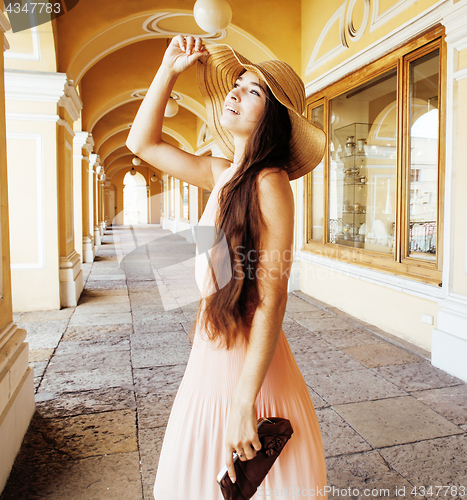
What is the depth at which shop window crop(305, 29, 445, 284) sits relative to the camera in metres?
3.81

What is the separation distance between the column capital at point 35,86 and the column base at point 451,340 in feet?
16.1

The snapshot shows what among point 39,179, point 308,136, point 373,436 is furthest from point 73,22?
point 373,436

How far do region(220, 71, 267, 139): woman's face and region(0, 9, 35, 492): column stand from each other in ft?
5.35

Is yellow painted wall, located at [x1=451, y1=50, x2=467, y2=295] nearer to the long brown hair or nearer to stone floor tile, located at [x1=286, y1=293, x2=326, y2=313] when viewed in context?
stone floor tile, located at [x1=286, y1=293, x2=326, y2=313]

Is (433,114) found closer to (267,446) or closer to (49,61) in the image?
(267,446)

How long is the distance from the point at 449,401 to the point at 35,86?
544cm

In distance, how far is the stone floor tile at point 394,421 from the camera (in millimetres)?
2387

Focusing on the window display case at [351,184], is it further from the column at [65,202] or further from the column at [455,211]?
the column at [65,202]

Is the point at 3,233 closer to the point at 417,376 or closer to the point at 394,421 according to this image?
the point at 394,421

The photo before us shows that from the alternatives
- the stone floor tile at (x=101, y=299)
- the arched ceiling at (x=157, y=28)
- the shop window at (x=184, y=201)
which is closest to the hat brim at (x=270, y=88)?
the arched ceiling at (x=157, y=28)

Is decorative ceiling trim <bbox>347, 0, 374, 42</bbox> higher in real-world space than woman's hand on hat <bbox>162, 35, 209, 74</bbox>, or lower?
higher

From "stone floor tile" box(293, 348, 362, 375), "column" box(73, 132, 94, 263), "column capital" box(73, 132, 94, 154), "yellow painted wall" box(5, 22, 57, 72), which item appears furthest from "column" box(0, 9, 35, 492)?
"column" box(73, 132, 94, 263)

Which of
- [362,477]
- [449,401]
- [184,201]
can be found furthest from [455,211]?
[184,201]

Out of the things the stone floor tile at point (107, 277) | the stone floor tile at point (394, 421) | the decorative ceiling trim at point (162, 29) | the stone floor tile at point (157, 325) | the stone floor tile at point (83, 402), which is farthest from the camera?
the stone floor tile at point (107, 277)
